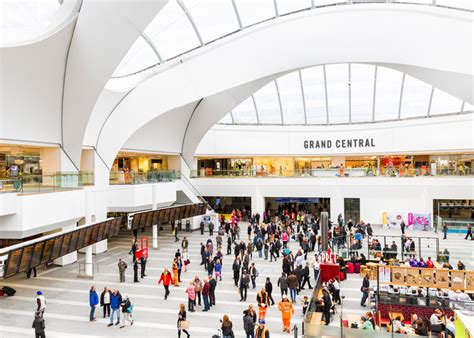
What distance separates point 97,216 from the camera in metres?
19.5

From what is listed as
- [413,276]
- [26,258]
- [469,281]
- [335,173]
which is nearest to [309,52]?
[413,276]

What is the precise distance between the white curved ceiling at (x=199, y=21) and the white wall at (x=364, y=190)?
13.7 m

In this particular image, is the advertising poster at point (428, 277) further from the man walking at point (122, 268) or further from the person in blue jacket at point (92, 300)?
the man walking at point (122, 268)

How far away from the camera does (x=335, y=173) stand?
29047 millimetres

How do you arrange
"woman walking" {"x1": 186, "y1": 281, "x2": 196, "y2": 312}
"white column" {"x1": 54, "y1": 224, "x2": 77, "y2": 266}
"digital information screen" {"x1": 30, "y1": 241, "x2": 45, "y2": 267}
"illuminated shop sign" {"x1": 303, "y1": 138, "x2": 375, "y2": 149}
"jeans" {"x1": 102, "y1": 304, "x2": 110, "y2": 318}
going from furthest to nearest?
"illuminated shop sign" {"x1": 303, "y1": 138, "x2": 375, "y2": 149} < "white column" {"x1": 54, "y1": 224, "x2": 77, "y2": 266} < "digital information screen" {"x1": 30, "y1": 241, "x2": 45, "y2": 267} < "woman walking" {"x1": 186, "y1": 281, "x2": 196, "y2": 312} < "jeans" {"x1": 102, "y1": 304, "x2": 110, "y2": 318}

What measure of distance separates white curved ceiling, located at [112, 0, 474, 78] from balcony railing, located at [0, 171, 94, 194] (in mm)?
6984

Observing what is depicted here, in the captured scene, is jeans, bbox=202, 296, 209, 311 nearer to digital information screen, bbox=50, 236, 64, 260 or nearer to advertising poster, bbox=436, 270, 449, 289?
Answer: digital information screen, bbox=50, 236, 64, 260

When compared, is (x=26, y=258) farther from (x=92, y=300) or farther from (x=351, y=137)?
(x=351, y=137)

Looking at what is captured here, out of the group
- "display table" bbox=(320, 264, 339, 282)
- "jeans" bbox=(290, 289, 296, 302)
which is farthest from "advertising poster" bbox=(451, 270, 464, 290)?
"jeans" bbox=(290, 289, 296, 302)

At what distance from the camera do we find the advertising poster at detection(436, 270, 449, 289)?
12.2m

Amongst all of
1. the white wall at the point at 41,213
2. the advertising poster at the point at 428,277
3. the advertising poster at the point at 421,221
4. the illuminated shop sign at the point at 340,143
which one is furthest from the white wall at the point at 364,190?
the white wall at the point at 41,213

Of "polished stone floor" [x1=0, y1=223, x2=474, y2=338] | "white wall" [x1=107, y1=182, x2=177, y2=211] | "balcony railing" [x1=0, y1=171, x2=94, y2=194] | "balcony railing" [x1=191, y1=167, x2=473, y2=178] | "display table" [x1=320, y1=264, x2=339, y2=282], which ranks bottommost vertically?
"polished stone floor" [x1=0, y1=223, x2=474, y2=338]

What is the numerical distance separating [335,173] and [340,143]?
9.59 feet

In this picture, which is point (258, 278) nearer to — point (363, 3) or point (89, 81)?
point (89, 81)
